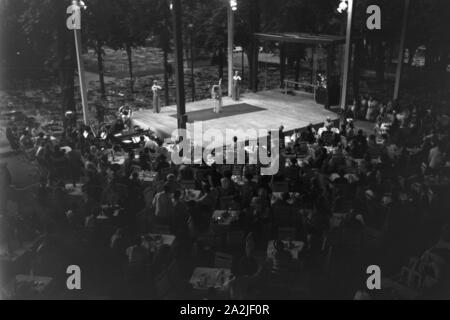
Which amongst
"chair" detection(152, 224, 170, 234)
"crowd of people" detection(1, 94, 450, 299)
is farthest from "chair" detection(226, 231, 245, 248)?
"chair" detection(152, 224, 170, 234)

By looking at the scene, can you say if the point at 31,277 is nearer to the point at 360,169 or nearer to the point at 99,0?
the point at 360,169

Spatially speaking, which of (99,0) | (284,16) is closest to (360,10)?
(284,16)

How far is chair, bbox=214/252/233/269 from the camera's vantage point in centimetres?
899

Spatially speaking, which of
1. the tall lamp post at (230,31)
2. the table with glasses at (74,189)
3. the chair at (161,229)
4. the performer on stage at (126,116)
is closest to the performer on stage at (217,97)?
the tall lamp post at (230,31)

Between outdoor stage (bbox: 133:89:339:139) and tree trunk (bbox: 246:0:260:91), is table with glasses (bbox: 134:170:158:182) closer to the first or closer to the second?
outdoor stage (bbox: 133:89:339:139)

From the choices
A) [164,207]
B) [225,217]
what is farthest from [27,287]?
[225,217]

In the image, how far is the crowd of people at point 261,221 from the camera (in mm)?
8531

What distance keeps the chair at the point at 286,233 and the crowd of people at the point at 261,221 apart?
20 millimetres

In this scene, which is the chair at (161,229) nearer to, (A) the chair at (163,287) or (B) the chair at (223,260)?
(B) the chair at (223,260)

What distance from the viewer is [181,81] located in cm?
1716

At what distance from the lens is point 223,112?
21688 millimetres

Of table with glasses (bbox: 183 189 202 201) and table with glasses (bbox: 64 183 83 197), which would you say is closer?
table with glasses (bbox: 183 189 202 201)

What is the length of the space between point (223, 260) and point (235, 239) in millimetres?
573

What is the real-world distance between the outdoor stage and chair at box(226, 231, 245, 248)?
32.5 feet
